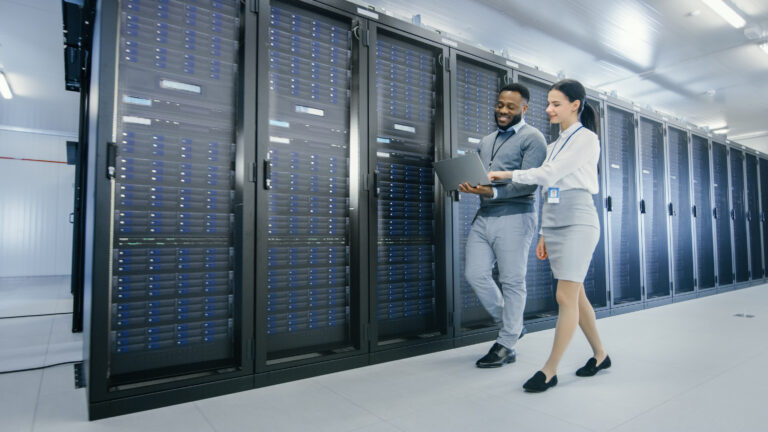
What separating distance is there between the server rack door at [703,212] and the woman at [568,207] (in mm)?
4442

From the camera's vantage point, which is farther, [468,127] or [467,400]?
[468,127]

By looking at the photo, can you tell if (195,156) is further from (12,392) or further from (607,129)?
(607,129)

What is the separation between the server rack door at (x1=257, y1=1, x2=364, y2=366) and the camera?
7.02 feet

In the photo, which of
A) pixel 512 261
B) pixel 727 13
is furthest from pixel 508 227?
pixel 727 13

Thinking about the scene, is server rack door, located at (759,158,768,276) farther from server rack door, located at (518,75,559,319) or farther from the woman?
the woman

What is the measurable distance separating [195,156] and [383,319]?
1.41m

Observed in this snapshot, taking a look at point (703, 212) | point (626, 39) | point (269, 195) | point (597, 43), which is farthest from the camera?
point (703, 212)

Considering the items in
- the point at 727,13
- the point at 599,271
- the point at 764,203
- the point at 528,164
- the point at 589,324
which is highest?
the point at 727,13

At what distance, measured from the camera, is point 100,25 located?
5.54 ft

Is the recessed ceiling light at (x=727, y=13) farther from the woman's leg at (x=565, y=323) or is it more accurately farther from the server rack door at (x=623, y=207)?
the woman's leg at (x=565, y=323)

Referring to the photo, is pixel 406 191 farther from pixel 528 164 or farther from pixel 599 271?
pixel 599 271

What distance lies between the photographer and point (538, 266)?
11.4ft

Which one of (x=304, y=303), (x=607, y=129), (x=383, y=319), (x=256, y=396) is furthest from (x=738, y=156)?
(x=256, y=396)

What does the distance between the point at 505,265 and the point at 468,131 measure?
1.16m
